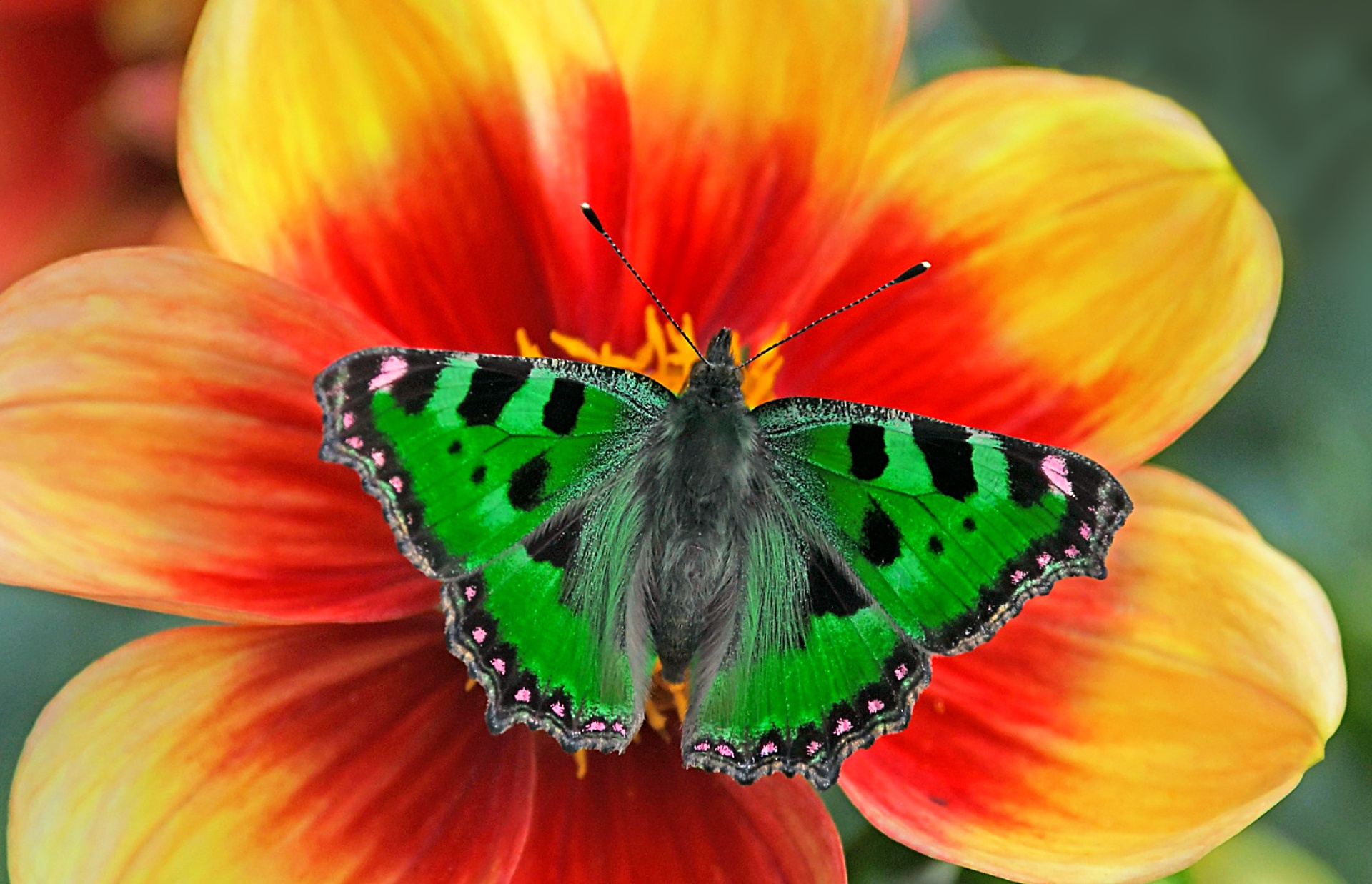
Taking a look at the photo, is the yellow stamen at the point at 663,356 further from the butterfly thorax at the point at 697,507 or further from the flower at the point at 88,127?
the flower at the point at 88,127

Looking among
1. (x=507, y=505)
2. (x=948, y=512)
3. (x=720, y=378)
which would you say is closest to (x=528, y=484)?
(x=507, y=505)

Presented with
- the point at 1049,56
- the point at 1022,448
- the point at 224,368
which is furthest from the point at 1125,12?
the point at 224,368

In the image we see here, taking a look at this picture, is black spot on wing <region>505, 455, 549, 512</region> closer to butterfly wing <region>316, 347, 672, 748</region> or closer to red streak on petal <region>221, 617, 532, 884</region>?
butterfly wing <region>316, 347, 672, 748</region>

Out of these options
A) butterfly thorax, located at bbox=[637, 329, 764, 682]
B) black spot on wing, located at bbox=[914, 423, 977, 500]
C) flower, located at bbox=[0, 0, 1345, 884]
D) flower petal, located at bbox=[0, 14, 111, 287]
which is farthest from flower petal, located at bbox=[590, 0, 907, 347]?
flower petal, located at bbox=[0, 14, 111, 287]

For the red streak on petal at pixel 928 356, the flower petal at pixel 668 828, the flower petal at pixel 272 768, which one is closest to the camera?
the flower petal at pixel 272 768

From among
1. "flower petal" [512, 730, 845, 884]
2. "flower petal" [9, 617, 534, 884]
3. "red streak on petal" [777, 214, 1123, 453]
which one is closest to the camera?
"flower petal" [9, 617, 534, 884]

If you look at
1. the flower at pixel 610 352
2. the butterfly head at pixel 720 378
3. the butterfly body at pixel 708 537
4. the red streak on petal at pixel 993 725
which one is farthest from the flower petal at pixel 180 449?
the red streak on petal at pixel 993 725

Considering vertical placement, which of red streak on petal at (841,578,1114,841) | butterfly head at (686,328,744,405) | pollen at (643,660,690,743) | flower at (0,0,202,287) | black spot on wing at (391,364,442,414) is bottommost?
red streak on petal at (841,578,1114,841)
